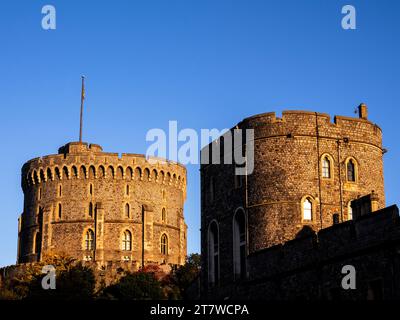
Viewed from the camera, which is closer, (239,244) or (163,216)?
(239,244)

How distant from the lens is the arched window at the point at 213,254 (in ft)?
124

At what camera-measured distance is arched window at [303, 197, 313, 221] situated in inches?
1313

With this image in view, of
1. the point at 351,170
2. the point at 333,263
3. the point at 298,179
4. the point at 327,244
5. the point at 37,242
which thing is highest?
the point at 37,242

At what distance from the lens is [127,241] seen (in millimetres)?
74562

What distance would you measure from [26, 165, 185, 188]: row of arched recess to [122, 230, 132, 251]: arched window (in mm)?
5275

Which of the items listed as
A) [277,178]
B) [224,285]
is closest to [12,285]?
[224,285]

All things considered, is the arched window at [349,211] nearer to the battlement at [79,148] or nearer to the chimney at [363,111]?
the chimney at [363,111]

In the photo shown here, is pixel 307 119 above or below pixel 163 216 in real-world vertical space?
below

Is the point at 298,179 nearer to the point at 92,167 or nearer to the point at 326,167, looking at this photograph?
the point at 326,167

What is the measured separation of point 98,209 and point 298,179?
1670 inches

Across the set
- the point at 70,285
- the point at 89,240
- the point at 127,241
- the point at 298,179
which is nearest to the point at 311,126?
the point at 298,179

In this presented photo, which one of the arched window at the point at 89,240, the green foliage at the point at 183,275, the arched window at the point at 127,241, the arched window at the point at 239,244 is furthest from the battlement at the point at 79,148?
the arched window at the point at 239,244

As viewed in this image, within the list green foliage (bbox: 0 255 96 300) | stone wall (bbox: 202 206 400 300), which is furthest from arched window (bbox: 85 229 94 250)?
stone wall (bbox: 202 206 400 300)
